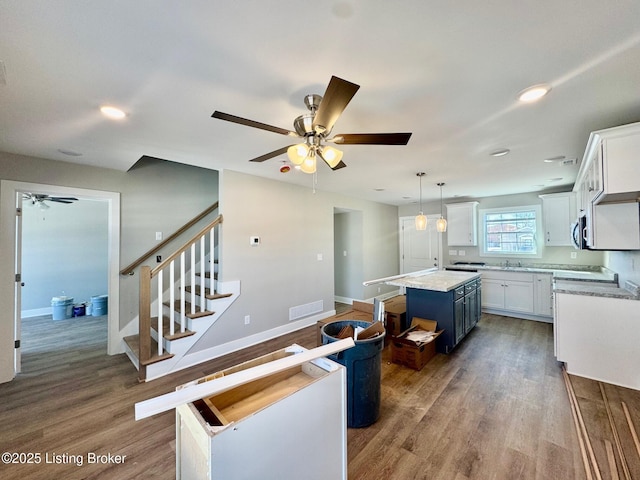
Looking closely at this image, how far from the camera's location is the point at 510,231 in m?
5.51

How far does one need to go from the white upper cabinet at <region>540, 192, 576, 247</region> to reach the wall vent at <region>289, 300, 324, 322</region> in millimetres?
4389

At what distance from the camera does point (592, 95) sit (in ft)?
5.79

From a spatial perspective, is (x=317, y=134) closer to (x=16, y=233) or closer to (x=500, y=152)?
(x=500, y=152)

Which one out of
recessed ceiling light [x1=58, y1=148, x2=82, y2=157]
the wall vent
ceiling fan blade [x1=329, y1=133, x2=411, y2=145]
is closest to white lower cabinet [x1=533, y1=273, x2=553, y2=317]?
the wall vent

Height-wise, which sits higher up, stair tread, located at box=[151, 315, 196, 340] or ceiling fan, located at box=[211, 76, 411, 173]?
ceiling fan, located at box=[211, 76, 411, 173]

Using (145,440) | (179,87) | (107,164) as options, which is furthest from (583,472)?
(107,164)

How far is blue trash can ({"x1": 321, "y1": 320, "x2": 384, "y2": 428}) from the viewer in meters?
1.98

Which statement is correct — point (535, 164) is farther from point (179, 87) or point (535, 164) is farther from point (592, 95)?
point (179, 87)

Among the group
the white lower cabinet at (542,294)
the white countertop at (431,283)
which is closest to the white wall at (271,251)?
the white countertop at (431,283)

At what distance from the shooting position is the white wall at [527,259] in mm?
4765

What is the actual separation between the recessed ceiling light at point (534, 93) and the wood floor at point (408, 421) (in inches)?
97.1

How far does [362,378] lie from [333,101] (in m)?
1.94

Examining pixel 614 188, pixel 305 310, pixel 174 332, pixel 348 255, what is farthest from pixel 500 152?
pixel 174 332

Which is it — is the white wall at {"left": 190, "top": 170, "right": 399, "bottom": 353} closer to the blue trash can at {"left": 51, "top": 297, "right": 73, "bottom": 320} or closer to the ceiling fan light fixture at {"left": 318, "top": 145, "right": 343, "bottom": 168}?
the ceiling fan light fixture at {"left": 318, "top": 145, "right": 343, "bottom": 168}
